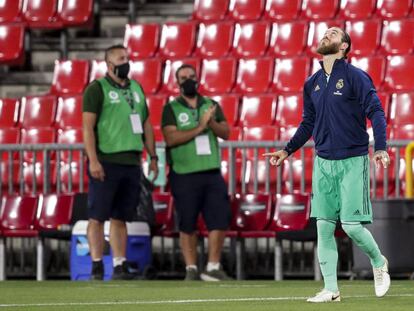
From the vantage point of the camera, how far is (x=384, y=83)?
14531mm

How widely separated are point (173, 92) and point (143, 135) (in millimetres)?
3654

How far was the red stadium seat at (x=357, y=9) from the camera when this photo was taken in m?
15.4

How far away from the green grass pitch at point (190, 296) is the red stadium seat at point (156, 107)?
12.2 ft

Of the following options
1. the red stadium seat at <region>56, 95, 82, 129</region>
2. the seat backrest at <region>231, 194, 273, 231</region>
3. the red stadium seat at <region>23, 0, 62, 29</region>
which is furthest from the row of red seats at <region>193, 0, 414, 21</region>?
the seat backrest at <region>231, 194, 273, 231</region>

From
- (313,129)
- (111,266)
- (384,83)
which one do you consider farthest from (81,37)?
(313,129)

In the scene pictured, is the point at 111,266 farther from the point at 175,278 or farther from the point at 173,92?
the point at 173,92

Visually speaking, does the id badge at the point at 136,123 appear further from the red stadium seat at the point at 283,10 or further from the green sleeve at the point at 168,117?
the red stadium seat at the point at 283,10

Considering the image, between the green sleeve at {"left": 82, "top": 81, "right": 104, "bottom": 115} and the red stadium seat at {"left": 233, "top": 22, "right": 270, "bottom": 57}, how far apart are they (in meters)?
4.25

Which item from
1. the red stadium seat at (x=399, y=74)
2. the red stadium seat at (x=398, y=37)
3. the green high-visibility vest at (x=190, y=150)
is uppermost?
the red stadium seat at (x=398, y=37)

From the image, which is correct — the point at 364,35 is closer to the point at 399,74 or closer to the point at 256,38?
the point at 399,74

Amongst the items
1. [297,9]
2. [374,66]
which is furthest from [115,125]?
[297,9]

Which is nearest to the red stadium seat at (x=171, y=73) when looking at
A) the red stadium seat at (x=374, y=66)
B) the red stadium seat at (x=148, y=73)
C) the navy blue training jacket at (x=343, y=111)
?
the red stadium seat at (x=148, y=73)

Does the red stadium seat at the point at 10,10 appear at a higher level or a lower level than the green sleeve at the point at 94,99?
higher

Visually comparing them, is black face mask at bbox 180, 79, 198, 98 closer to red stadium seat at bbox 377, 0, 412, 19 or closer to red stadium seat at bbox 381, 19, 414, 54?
red stadium seat at bbox 381, 19, 414, 54
